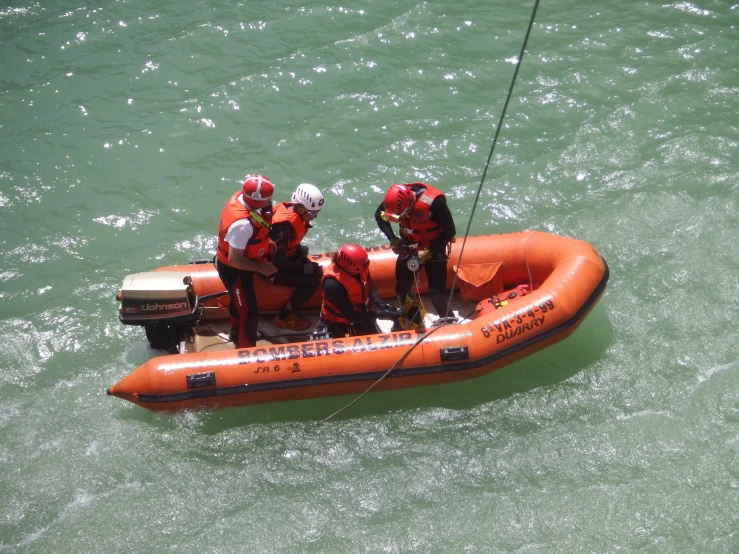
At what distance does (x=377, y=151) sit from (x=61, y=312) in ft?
12.3

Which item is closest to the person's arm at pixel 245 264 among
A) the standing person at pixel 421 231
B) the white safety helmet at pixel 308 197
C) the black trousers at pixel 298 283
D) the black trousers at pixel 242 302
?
the black trousers at pixel 242 302

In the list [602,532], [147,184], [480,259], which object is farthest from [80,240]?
[602,532]

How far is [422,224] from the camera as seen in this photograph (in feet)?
18.9

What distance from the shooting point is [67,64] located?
374 inches

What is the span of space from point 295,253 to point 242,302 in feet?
1.99

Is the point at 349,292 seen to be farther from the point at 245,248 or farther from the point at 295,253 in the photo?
the point at 245,248

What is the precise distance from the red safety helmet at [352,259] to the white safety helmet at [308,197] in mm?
449

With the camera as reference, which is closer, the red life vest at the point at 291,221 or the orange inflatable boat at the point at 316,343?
the orange inflatable boat at the point at 316,343

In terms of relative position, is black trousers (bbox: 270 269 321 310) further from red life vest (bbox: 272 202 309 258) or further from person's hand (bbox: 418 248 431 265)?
person's hand (bbox: 418 248 431 265)

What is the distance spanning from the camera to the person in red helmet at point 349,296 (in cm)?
535

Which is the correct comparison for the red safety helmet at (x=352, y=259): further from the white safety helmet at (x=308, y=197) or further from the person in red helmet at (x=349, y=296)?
the white safety helmet at (x=308, y=197)

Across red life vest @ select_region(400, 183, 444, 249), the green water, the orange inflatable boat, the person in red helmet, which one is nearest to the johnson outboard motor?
the orange inflatable boat

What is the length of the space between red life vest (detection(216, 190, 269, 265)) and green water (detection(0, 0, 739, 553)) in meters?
1.26

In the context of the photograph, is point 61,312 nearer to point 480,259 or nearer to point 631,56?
point 480,259
